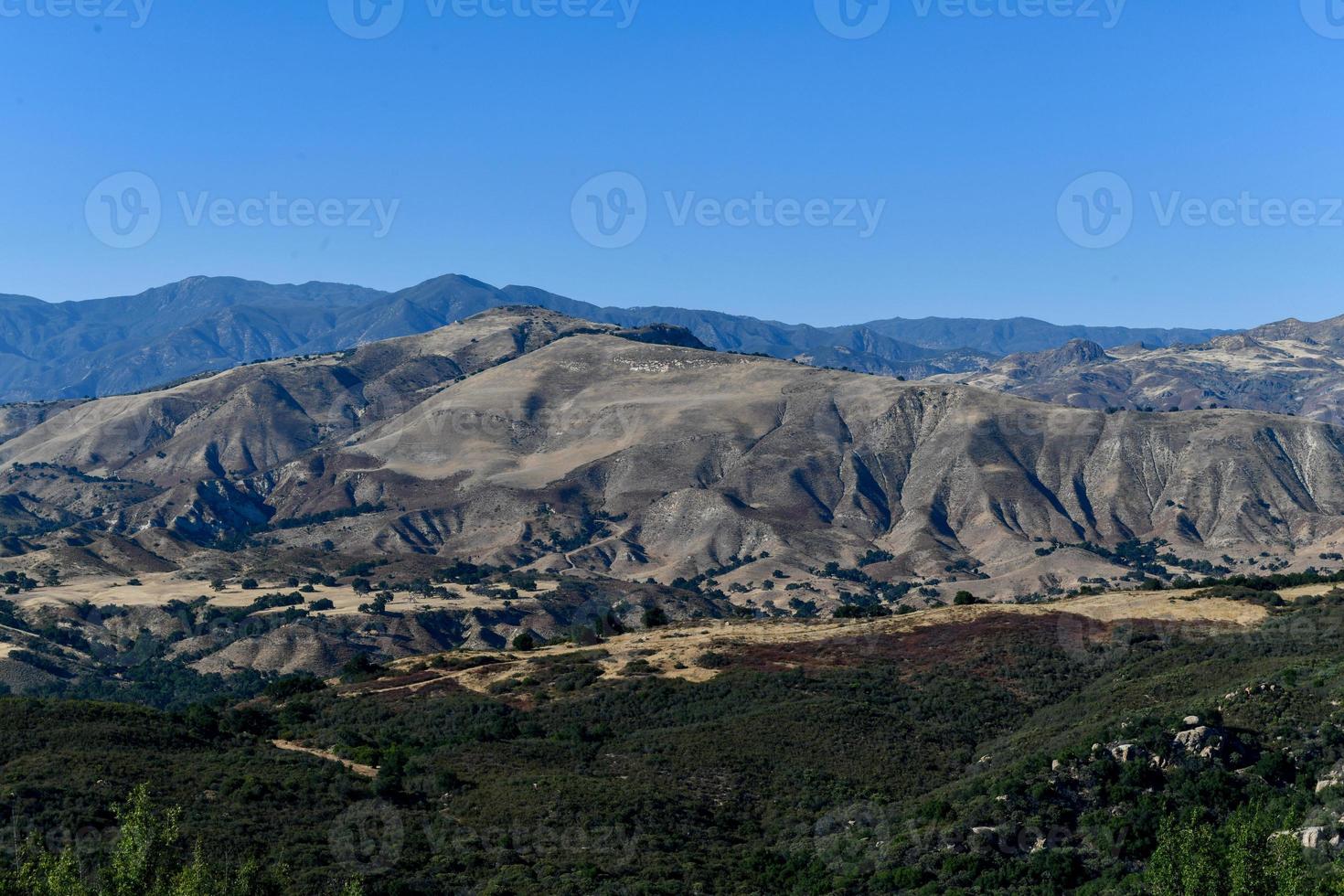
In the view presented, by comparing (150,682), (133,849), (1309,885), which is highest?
(133,849)

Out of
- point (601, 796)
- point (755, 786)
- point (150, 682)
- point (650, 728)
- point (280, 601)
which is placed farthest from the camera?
point (280, 601)

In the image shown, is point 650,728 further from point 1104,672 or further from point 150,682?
point 150,682

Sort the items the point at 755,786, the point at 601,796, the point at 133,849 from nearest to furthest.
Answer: the point at 133,849 < the point at 601,796 < the point at 755,786

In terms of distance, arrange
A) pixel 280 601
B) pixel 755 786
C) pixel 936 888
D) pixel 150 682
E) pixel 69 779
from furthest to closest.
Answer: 1. pixel 280 601
2. pixel 150 682
3. pixel 755 786
4. pixel 69 779
5. pixel 936 888

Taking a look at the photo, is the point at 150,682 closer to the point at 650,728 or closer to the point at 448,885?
the point at 650,728

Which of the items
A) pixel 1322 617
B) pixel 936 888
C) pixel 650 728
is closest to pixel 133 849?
pixel 936 888

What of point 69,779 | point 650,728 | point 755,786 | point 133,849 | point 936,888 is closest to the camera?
point 133,849

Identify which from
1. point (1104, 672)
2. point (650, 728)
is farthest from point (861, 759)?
point (1104, 672)

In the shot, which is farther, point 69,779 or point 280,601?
point 280,601

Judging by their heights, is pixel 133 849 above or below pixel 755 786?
above
